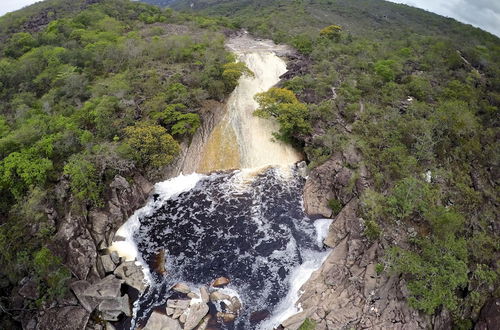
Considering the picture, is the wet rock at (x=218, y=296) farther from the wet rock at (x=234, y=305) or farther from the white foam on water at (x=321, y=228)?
the white foam on water at (x=321, y=228)

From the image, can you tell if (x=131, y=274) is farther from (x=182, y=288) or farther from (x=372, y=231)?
(x=372, y=231)

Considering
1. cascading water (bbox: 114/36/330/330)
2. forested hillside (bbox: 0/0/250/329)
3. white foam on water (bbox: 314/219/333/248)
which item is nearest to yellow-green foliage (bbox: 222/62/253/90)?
forested hillside (bbox: 0/0/250/329)

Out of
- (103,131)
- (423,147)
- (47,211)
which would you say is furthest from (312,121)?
(47,211)

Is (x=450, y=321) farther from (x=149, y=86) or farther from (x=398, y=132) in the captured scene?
(x=149, y=86)

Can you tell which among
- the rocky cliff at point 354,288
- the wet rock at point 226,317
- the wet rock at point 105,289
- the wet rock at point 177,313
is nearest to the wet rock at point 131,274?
the wet rock at point 105,289

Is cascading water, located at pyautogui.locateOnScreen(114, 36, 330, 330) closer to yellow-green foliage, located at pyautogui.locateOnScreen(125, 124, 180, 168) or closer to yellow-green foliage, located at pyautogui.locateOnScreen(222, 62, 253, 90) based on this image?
yellow-green foliage, located at pyautogui.locateOnScreen(222, 62, 253, 90)

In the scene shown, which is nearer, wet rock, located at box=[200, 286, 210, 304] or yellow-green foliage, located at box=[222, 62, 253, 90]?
wet rock, located at box=[200, 286, 210, 304]

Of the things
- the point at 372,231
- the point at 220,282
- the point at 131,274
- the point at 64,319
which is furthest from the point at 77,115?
the point at 372,231
